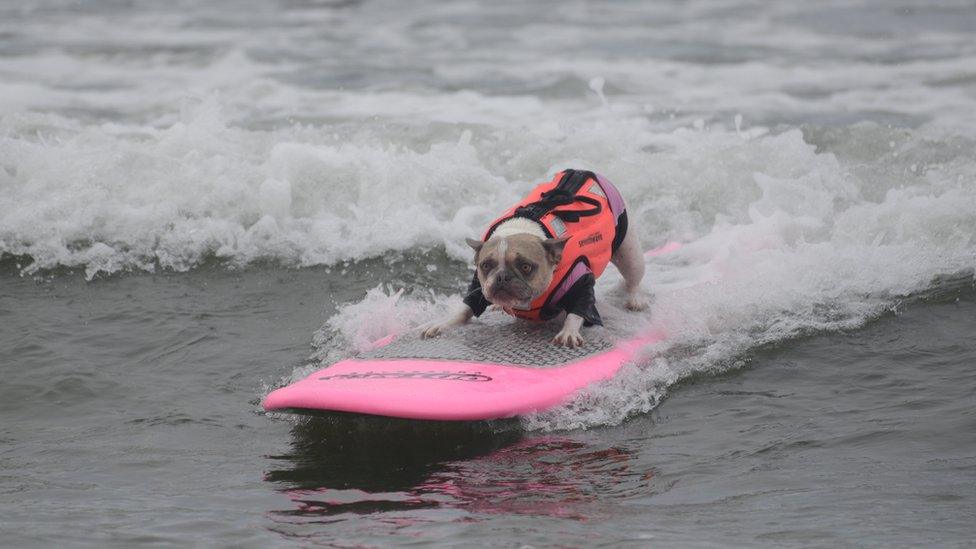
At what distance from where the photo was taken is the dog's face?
6.26 m

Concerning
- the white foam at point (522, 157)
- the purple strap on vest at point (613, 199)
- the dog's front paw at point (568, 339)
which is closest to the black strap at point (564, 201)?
the purple strap on vest at point (613, 199)

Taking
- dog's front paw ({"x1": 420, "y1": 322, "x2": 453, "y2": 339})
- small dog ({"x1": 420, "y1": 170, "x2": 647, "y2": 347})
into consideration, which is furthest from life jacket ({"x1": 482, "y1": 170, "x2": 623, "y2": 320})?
dog's front paw ({"x1": 420, "y1": 322, "x2": 453, "y2": 339})

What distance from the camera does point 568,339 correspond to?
6.68 m

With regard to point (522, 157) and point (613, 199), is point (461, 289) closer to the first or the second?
point (613, 199)

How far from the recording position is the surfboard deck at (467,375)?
19.1 ft

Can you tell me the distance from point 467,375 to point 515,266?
0.64 metres

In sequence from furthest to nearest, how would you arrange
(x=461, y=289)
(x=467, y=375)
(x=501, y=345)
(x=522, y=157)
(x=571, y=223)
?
(x=522, y=157) < (x=461, y=289) < (x=571, y=223) < (x=501, y=345) < (x=467, y=375)

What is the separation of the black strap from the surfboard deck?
0.68 meters

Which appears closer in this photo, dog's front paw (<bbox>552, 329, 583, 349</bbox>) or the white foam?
dog's front paw (<bbox>552, 329, 583, 349</bbox>)

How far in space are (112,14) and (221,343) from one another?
18.1 metres

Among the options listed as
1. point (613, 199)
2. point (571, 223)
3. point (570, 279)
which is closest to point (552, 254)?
point (570, 279)

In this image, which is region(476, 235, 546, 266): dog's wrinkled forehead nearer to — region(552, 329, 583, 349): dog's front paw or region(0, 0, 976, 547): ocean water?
region(552, 329, 583, 349): dog's front paw

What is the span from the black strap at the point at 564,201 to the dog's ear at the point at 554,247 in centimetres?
31

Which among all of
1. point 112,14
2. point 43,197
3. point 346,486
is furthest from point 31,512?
point 112,14
